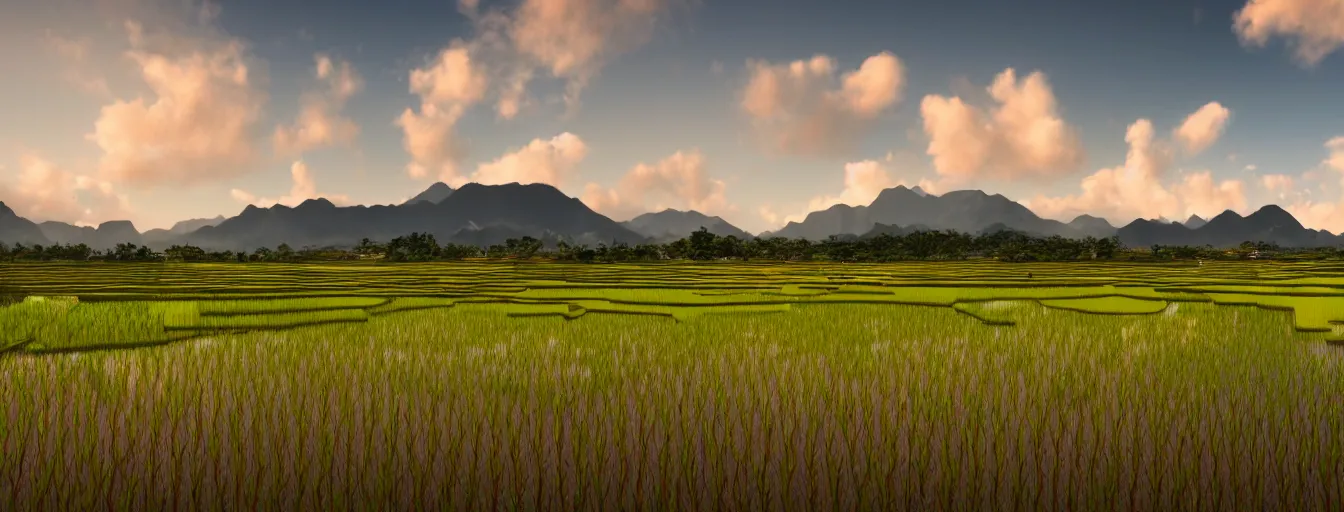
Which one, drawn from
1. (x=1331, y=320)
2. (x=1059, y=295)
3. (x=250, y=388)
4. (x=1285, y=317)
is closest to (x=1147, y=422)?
(x=250, y=388)

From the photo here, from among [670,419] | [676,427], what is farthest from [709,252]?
[676,427]

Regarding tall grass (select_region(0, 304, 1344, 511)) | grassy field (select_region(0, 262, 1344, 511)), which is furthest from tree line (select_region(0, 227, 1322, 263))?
tall grass (select_region(0, 304, 1344, 511))

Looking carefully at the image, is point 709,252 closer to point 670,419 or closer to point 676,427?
point 670,419

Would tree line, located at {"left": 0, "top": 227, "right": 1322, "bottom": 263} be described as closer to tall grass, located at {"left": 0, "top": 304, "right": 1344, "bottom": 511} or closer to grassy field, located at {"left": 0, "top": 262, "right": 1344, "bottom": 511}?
grassy field, located at {"left": 0, "top": 262, "right": 1344, "bottom": 511}

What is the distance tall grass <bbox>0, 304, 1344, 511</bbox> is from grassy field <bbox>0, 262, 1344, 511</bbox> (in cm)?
4

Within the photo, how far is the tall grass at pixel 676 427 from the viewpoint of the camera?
5047 mm

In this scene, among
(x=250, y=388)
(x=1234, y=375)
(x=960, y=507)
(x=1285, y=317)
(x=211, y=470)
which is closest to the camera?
(x=960, y=507)

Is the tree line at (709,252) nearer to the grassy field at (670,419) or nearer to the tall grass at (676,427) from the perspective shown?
the grassy field at (670,419)

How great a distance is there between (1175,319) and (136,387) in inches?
871

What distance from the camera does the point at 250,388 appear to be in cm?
808

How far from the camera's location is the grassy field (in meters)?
5.07

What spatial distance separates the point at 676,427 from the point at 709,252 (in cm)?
8875

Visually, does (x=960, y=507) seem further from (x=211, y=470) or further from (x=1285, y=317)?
(x=1285, y=317)

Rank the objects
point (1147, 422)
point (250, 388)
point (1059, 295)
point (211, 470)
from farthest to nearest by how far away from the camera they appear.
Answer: point (1059, 295) < point (250, 388) < point (1147, 422) < point (211, 470)
